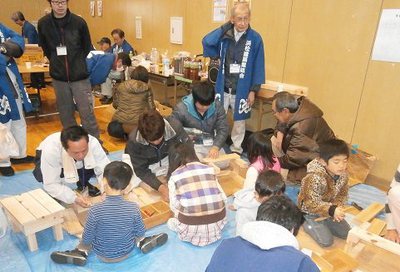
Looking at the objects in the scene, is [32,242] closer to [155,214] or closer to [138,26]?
[155,214]

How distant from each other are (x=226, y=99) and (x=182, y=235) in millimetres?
1909

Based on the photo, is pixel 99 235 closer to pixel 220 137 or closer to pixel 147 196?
pixel 147 196

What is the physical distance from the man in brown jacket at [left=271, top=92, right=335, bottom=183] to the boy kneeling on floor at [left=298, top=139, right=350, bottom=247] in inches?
26.7

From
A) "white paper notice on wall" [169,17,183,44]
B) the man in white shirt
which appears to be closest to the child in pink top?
the man in white shirt

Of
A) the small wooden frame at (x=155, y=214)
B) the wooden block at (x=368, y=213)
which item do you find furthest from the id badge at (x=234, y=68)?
the wooden block at (x=368, y=213)

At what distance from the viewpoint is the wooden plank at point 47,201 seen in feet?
6.77

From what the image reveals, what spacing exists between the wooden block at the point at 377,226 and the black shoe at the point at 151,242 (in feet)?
4.67

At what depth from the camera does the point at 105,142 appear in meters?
3.96

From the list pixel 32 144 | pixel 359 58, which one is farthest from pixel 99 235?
pixel 359 58

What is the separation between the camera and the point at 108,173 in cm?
173

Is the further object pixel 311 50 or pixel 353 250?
pixel 311 50

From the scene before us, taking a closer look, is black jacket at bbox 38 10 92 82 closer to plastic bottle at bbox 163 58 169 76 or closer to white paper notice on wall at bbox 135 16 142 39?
plastic bottle at bbox 163 58 169 76

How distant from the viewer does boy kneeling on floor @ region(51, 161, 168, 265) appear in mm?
1736

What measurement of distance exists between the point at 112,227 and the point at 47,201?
664mm
